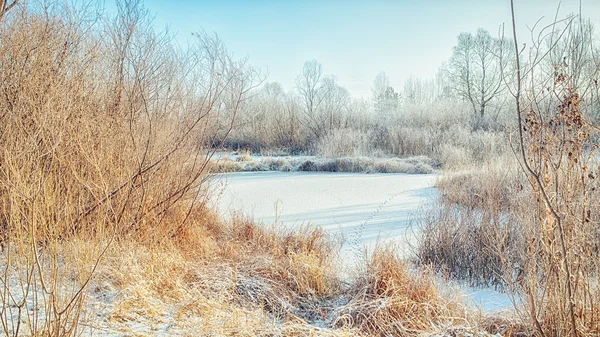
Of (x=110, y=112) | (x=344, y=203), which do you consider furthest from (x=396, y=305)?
(x=344, y=203)

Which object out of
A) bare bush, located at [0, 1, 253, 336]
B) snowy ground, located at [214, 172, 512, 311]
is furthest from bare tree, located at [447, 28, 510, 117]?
bare bush, located at [0, 1, 253, 336]

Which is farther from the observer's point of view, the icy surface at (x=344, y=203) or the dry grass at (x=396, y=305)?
the icy surface at (x=344, y=203)

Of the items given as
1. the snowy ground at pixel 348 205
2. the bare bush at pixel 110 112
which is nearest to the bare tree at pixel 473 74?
the snowy ground at pixel 348 205

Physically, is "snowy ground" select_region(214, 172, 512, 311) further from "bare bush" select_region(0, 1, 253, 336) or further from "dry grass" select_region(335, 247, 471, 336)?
"bare bush" select_region(0, 1, 253, 336)

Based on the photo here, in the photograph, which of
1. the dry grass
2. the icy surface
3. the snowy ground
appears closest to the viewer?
the dry grass

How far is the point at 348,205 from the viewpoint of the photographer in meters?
5.98

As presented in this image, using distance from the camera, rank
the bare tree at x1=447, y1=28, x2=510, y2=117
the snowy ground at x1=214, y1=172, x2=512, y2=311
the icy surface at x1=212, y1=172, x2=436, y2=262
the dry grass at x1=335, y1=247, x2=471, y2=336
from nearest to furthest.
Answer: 1. the dry grass at x1=335, y1=247, x2=471, y2=336
2. the snowy ground at x1=214, y1=172, x2=512, y2=311
3. the icy surface at x1=212, y1=172, x2=436, y2=262
4. the bare tree at x1=447, y1=28, x2=510, y2=117

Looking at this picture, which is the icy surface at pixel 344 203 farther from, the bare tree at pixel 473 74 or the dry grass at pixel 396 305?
the bare tree at pixel 473 74

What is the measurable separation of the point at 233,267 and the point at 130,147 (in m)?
1.44

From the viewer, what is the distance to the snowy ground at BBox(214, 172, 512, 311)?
4.06 m

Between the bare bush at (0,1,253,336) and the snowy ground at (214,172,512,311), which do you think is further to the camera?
the snowy ground at (214,172,512,311)

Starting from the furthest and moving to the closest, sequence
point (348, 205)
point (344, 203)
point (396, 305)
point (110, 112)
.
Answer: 1. point (344, 203)
2. point (348, 205)
3. point (110, 112)
4. point (396, 305)

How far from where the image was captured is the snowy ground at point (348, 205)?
4.06m

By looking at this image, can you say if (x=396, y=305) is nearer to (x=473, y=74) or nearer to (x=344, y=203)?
(x=344, y=203)
